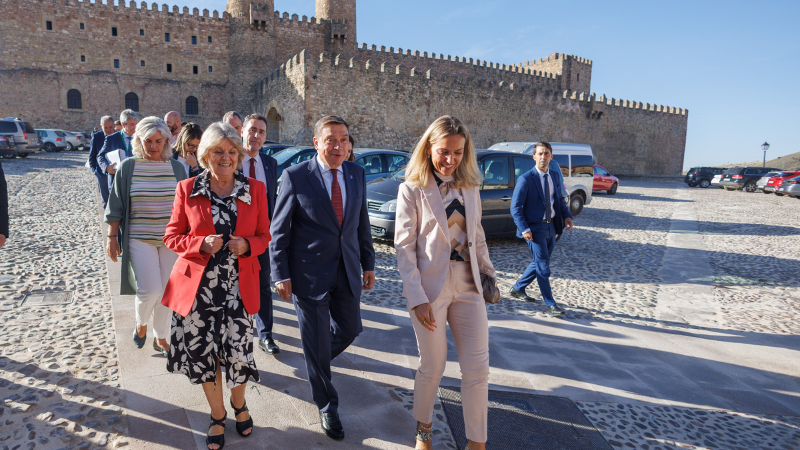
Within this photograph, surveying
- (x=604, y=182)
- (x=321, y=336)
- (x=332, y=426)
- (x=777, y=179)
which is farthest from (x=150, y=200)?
(x=777, y=179)

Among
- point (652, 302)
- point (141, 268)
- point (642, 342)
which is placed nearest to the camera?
point (141, 268)

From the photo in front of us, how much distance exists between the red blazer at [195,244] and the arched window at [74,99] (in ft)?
120

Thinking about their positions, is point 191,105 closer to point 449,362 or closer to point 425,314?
point 449,362

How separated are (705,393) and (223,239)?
330 centimetres

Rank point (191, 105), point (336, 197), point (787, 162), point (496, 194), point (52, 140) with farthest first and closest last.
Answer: point (787, 162)
point (191, 105)
point (52, 140)
point (496, 194)
point (336, 197)

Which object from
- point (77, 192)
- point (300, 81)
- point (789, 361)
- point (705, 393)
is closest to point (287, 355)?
point (705, 393)

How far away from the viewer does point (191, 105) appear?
3341cm

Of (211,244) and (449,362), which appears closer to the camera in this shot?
(211,244)

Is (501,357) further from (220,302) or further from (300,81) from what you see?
(300,81)

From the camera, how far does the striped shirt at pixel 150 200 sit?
9.95 feet

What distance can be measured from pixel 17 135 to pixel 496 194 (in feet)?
68.6

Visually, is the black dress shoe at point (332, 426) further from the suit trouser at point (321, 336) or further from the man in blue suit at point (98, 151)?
the man in blue suit at point (98, 151)

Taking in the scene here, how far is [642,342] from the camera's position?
13.5 feet

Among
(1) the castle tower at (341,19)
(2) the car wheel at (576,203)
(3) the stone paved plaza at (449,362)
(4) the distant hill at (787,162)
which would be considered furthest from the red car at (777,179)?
(4) the distant hill at (787,162)
